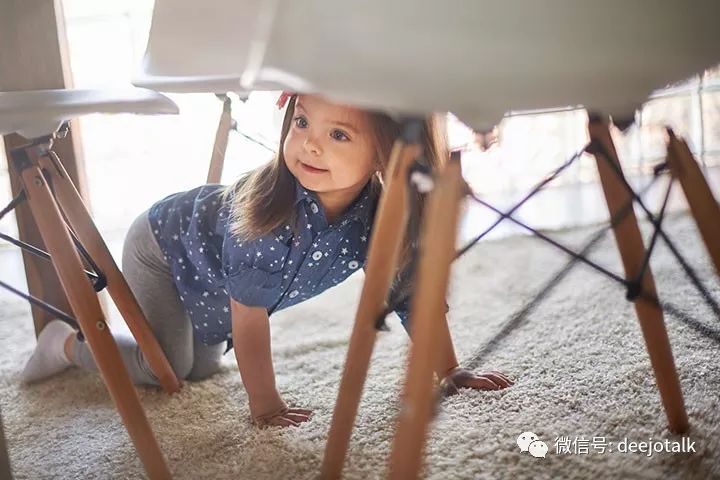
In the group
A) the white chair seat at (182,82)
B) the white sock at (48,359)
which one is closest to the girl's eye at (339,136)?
the white chair seat at (182,82)

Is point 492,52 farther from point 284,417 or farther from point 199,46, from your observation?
point 284,417

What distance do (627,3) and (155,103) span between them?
49 cm

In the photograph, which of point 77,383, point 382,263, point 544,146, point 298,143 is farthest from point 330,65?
point 544,146

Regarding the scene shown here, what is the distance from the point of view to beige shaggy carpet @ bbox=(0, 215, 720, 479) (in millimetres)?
811

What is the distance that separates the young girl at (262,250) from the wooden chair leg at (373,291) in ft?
0.59

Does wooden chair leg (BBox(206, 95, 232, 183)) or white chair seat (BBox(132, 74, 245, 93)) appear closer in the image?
white chair seat (BBox(132, 74, 245, 93))

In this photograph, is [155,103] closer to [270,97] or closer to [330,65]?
[330,65]

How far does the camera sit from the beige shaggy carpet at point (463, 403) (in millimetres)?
811

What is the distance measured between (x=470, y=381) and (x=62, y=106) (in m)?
0.58

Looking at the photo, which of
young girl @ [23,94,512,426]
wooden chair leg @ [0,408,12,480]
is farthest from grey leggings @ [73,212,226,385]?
wooden chair leg @ [0,408,12,480]

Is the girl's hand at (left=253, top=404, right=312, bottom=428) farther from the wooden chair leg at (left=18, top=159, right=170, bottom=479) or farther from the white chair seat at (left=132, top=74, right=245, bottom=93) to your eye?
the white chair seat at (left=132, top=74, right=245, bottom=93)

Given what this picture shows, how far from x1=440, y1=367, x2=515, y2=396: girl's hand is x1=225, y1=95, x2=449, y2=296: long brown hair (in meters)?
0.14

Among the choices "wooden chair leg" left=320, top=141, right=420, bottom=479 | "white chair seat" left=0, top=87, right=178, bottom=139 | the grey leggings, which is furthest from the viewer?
the grey leggings

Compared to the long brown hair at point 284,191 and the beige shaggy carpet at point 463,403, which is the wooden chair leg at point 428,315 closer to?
the beige shaggy carpet at point 463,403
